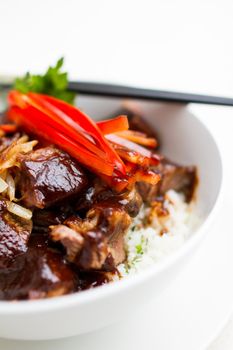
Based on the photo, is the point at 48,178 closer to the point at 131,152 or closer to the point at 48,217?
the point at 48,217

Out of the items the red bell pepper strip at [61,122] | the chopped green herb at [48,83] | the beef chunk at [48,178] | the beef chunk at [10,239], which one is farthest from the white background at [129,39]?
the beef chunk at [10,239]

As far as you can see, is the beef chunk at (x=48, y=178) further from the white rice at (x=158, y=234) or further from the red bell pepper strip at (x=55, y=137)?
the white rice at (x=158, y=234)

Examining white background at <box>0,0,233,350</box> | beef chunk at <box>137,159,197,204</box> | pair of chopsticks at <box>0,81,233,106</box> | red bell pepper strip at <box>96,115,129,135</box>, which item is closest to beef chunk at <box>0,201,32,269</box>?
red bell pepper strip at <box>96,115,129,135</box>

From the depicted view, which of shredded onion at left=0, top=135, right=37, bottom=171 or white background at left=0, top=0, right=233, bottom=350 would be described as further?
white background at left=0, top=0, right=233, bottom=350

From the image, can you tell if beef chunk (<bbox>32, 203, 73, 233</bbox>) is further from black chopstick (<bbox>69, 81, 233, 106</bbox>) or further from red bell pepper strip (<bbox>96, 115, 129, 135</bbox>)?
black chopstick (<bbox>69, 81, 233, 106</bbox>)

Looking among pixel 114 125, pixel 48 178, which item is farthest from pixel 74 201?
pixel 114 125

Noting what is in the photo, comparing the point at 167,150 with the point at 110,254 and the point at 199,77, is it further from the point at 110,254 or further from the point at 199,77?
the point at 199,77

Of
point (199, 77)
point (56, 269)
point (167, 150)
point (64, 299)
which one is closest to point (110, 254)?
point (56, 269)
